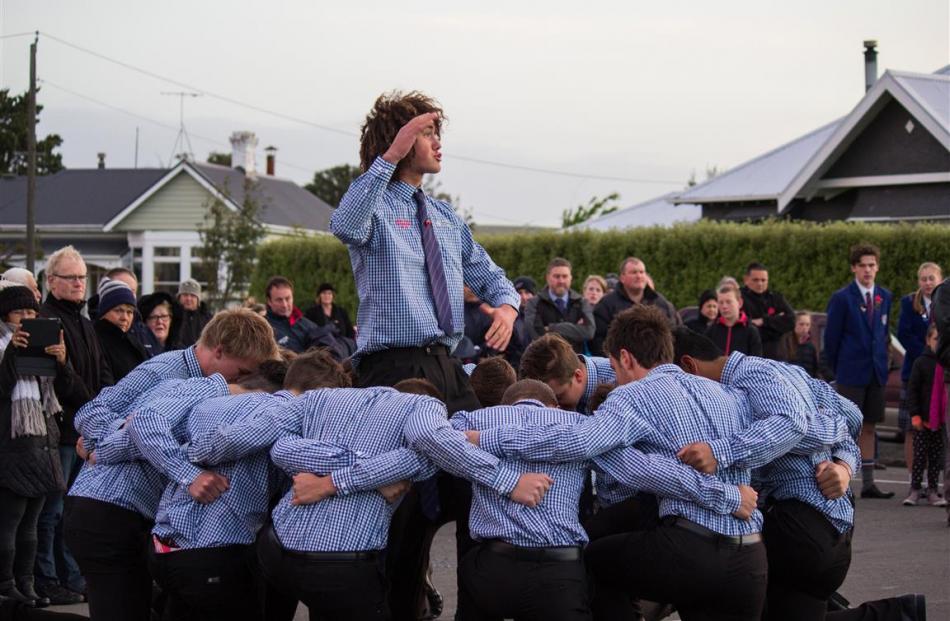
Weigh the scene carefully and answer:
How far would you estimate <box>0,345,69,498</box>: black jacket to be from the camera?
26.0 ft

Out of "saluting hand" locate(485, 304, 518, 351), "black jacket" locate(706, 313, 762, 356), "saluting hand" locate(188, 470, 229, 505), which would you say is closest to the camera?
"saluting hand" locate(188, 470, 229, 505)

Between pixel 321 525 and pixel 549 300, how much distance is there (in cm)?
833

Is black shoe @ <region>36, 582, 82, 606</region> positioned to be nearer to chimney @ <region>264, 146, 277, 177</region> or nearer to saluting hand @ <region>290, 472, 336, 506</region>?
saluting hand @ <region>290, 472, 336, 506</region>

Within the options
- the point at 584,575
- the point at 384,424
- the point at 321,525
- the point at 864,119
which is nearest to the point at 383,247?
the point at 384,424

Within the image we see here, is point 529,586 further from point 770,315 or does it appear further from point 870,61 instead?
point 870,61

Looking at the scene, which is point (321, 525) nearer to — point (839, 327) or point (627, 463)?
point (627, 463)

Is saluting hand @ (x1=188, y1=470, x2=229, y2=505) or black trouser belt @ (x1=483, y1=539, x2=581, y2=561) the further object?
saluting hand @ (x1=188, y1=470, x2=229, y2=505)

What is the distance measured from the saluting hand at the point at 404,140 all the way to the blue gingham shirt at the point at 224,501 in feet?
3.70

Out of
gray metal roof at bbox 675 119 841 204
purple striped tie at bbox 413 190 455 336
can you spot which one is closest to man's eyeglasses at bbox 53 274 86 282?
purple striped tie at bbox 413 190 455 336

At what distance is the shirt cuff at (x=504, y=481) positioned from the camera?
5.11m

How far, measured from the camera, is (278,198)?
47.8m

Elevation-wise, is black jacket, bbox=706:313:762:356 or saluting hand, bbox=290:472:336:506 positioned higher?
black jacket, bbox=706:313:762:356

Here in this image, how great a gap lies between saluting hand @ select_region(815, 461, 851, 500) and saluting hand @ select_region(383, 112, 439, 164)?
230cm

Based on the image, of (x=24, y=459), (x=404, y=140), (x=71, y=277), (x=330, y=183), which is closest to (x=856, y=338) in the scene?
(x=71, y=277)
